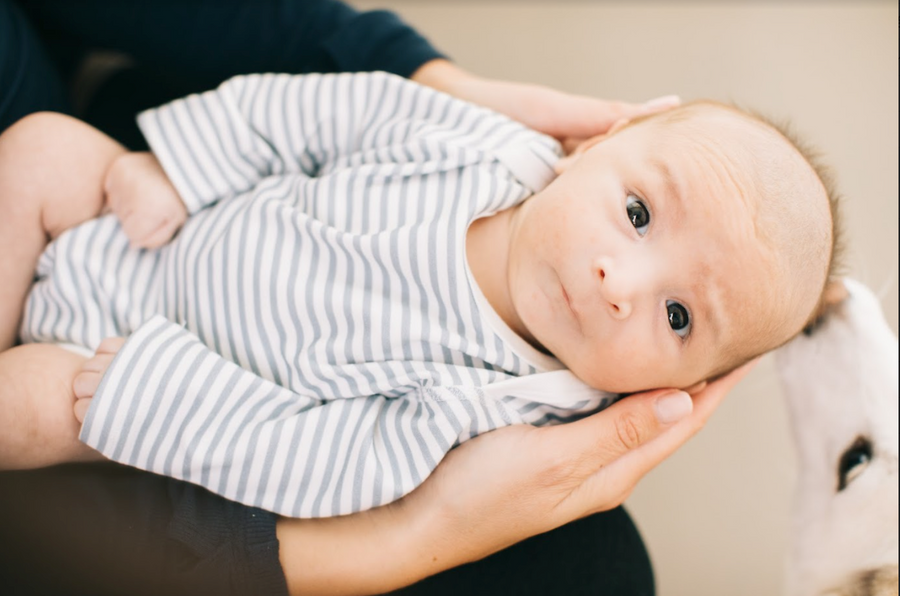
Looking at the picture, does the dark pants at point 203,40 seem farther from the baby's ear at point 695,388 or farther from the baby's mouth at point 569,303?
the baby's ear at point 695,388

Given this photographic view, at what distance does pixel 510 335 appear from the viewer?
88 centimetres

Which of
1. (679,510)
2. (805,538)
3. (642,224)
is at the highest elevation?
(642,224)

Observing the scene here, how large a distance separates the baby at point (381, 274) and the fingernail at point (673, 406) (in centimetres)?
2

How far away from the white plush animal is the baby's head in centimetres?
18

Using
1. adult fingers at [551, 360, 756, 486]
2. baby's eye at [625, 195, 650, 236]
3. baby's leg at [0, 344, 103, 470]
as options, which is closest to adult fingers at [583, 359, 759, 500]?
adult fingers at [551, 360, 756, 486]

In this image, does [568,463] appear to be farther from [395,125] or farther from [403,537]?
[395,125]

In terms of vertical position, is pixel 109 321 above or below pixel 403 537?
above

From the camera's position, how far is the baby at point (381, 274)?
2.50 feet

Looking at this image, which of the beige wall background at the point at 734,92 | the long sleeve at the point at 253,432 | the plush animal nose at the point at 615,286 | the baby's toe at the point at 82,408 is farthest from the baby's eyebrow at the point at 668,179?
the baby's toe at the point at 82,408

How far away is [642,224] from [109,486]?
716 mm

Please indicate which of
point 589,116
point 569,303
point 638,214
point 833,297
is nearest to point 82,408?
point 569,303

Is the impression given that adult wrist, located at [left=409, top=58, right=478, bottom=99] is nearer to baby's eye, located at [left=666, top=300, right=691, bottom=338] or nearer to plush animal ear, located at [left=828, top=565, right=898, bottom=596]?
baby's eye, located at [left=666, top=300, right=691, bottom=338]

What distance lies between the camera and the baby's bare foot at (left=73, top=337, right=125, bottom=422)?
0.76 metres

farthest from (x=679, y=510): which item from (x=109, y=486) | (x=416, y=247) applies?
(x=109, y=486)
